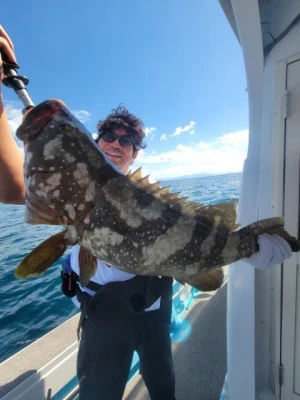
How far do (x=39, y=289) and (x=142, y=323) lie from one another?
563 cm

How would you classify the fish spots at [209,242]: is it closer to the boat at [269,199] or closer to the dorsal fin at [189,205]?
the dorsal fin at [189,205]

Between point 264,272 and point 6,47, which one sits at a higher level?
point 6,47

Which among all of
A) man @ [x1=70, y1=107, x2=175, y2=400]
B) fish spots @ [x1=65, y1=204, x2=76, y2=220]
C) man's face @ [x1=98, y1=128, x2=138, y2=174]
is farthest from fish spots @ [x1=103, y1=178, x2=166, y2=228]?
man's face @ [x1=98, y1=128, x2=138, y2=174]

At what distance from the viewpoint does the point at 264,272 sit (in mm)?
3279

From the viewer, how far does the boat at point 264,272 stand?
2.93 metres

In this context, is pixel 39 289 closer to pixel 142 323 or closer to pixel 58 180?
pixel 142 323

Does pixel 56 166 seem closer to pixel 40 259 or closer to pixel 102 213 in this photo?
pixel 102 213

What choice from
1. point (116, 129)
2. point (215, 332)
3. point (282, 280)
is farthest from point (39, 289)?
point (282, 280)

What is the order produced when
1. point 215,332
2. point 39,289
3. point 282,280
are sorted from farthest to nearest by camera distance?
point 39,289, point 215,332, point 282,280

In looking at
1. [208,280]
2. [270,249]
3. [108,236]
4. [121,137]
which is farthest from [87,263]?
[121,137]

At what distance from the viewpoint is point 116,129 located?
3.16 meters

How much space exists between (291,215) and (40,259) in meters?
2.70

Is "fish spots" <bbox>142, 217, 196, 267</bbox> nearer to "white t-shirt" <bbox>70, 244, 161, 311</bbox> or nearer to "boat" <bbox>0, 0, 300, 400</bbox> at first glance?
"white t-shirt" <bbox>70, 244, 161, 311</bbox>

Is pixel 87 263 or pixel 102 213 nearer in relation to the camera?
pixel 102 213
